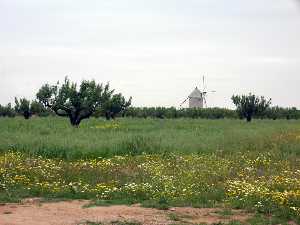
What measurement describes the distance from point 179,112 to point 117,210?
67.0 meters

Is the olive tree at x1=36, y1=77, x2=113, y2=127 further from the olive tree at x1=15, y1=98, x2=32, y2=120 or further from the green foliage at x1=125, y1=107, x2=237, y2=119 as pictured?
the green foliage at x1=125, y1=107, x2=237, y2=119

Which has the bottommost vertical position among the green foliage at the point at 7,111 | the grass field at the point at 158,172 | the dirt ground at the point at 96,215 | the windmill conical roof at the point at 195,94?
the dirt ground at the point at 96,215

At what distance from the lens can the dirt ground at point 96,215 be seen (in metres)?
9.61

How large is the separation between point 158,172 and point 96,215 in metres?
5.17

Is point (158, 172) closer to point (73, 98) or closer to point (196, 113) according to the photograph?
point (73, 98)

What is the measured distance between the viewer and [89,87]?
37.2 meters

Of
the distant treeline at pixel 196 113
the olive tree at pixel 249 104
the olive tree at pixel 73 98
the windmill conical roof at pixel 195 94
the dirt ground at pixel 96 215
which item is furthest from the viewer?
the windmill conical roof at pixel 195 94

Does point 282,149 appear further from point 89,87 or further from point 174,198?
point 89,87

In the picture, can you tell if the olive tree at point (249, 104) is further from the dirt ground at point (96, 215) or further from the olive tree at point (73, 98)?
the dirt ground at point (96, 215)

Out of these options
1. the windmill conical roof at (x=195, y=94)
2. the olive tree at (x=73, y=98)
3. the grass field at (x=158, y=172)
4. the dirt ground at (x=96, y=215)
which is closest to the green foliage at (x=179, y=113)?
the windmill conical roof at (x=195, y=94)

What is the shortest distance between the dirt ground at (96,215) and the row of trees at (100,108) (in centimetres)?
2511

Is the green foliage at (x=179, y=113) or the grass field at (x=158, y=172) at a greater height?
the green foliage at (x=179, y=113)

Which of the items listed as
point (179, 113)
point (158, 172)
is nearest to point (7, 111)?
point (179, 113)

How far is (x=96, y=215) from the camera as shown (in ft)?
33.3
